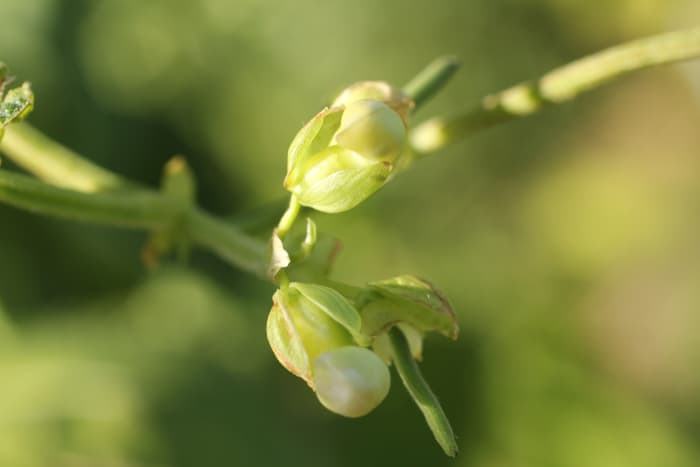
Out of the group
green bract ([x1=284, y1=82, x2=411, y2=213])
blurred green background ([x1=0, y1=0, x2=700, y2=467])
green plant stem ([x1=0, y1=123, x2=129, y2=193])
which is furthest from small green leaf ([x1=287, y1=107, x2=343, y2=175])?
blurred green background ([x1=0, y1=0, x2=700, y2=467])

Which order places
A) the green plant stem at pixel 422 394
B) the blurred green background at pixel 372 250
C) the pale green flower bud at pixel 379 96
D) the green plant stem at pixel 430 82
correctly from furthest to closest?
the blurred green background at pixel 372 250 < the green plant stem at pixel 430 82 < the pale green flower bud at pixel 379 96 < the green plant stem at pixel 422 394

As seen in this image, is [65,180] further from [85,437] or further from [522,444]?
[522,444]

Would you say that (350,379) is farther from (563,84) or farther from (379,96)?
(563,84)

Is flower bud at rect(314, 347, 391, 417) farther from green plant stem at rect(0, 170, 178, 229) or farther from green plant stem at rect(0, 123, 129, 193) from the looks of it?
green plant stem at rect(0, 123, 129, 193)

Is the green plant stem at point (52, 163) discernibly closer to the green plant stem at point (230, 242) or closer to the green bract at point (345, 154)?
the green plant stem at point (230, 242)

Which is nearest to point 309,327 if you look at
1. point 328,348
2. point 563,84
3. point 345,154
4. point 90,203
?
point 328,348

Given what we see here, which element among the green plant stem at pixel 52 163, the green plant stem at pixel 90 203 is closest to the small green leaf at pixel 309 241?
the green plant stem at pixel 90 203
